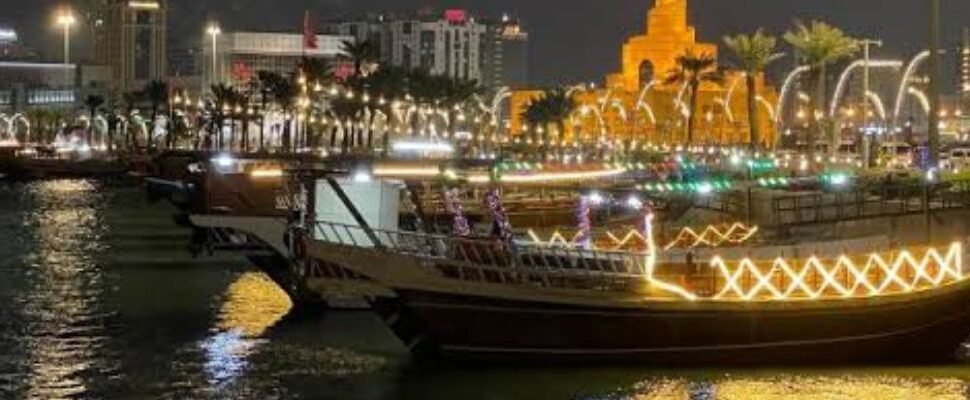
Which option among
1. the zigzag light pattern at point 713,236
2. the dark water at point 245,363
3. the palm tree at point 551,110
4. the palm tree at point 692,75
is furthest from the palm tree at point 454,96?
the zigzag light pattern at point 713,236

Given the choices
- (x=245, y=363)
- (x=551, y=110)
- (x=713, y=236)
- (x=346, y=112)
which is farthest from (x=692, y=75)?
(x=245, y=363)

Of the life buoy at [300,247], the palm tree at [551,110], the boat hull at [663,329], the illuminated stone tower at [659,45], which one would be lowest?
the boat hull at [663,329]

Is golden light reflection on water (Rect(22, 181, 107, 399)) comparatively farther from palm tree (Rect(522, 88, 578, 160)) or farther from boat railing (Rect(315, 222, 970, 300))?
palm tree (Rect(522, 88, 578, 160))

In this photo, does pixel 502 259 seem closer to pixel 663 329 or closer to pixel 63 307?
pixel 663 329

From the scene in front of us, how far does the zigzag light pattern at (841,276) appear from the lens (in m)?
30.2

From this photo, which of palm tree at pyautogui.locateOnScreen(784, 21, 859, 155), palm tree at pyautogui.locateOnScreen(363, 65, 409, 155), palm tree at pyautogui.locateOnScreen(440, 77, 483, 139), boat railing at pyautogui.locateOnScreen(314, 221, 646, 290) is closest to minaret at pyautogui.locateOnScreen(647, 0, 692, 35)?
palm tree at pyautogui.locateOnScreen(440, 77, 483, 139)

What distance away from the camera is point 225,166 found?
52.8 meters

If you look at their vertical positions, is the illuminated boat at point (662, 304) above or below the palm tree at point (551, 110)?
below

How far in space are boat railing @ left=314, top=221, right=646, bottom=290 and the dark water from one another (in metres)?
1.86

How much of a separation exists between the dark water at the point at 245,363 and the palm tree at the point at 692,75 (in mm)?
82018

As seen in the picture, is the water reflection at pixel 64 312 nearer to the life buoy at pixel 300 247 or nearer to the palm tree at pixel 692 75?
the life buoy at pixel 300 247

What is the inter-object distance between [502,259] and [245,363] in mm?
6348

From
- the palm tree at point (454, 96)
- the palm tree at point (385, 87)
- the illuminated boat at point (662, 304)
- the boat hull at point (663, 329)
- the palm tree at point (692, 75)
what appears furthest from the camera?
the palm tree at point (454, 96)

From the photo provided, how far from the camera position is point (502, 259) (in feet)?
102
